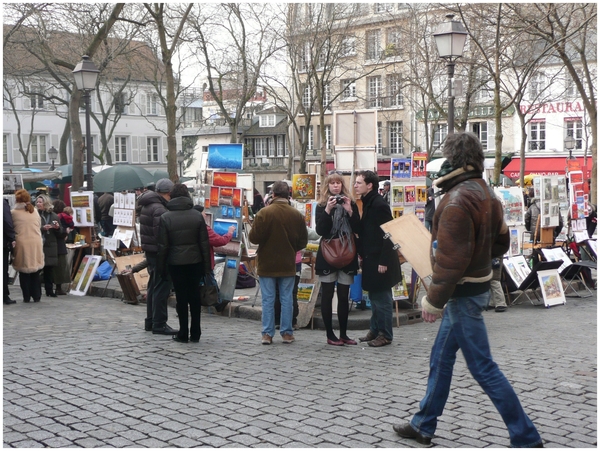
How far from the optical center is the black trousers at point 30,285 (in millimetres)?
12695

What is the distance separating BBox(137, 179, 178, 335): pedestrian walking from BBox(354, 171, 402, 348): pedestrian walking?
8.12 ft

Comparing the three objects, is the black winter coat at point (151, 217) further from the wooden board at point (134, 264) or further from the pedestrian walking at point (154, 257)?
the wooden board at point (134, 264)

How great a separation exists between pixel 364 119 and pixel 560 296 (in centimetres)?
415

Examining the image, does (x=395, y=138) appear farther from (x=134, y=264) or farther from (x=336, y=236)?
(x=336, y=236)

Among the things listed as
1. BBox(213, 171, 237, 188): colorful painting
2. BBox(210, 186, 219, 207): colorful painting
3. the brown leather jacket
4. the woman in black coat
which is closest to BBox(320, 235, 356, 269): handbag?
the woman in black coat

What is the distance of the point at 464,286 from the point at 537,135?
49651 mm

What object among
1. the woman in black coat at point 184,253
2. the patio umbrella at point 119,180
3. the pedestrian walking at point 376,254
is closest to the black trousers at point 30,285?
the woman in black coat at point 184,253

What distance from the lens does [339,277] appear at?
8469mm

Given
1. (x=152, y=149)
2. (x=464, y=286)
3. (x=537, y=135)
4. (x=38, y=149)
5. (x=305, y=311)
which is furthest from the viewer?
(x=152, y=149)

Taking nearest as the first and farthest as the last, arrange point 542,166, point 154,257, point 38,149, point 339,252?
point 339,252
point 154,257
point 542,166
point 38,149

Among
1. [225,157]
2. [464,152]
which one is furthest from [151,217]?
[464,152]

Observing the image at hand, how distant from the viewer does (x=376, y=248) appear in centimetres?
839

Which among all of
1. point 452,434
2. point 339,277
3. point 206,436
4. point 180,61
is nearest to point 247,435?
point 206,436

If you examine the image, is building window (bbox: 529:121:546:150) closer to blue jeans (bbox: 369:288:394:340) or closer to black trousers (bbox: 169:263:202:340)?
blue jeans (bbox: 369:288:394:340)
